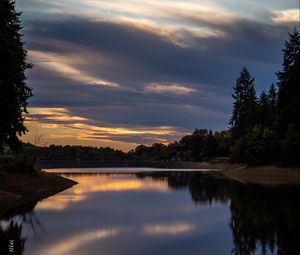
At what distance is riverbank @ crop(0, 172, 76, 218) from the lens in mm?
37125

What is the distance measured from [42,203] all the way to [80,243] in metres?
18.6

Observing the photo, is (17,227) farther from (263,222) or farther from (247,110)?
(247,110)

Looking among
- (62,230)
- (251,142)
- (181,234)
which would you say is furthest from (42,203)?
(251,142)

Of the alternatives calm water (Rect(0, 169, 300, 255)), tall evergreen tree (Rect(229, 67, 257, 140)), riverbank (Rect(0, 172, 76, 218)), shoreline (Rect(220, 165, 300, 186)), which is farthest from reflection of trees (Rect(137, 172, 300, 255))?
tall evergreen tree (Rect(229, 67, 257, 140))

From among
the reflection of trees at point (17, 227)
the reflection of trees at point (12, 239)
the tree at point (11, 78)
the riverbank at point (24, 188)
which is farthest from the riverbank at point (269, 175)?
the reflection of trees at point (12, 239)

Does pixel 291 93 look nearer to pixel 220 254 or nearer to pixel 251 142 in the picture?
pixel 251 142

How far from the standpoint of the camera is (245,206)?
38719mm

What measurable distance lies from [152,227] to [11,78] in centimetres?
2109

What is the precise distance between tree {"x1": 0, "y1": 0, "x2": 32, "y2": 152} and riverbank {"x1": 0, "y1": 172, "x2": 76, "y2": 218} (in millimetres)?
3373

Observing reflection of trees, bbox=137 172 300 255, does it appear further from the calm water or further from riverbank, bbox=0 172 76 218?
riverbank, bbox=0 172 76 218

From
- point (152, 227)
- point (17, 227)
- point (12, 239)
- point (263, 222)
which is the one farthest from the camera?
point (263, 222)

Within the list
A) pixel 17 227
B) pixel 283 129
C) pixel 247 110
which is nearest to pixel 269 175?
pixel 283 129

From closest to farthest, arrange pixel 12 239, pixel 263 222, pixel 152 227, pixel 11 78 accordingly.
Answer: pixel 12 239, pixel 152 227, pixel 263 222, pixel 11 78

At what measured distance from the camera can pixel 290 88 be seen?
8469 cm
